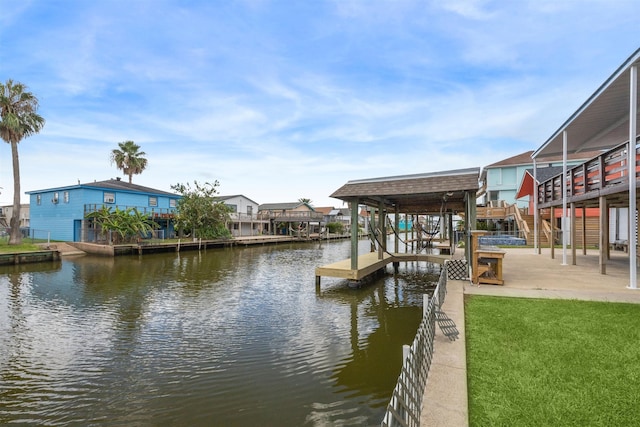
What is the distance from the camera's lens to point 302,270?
1912 cm

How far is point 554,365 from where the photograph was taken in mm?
3975

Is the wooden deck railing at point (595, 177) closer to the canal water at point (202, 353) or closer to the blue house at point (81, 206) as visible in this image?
the canal water at point (202, 353)

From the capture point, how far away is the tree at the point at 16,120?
2469cm

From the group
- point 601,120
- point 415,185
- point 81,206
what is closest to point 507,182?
point 601,120

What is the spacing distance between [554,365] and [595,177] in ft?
32.1

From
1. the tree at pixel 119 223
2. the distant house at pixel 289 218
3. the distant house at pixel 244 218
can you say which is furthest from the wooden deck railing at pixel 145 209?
the distant house at pixel 289 218

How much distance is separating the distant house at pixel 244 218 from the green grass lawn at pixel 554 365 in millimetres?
42158

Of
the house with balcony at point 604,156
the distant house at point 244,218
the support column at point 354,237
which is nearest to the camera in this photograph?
the house with balcony at point 604,156

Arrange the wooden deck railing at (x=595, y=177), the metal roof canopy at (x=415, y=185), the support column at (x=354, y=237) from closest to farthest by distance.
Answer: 1. the wooden deck railing at (x=595, y=177)
2. the metal roof canopy at (x=415, y=185)
3. the support column at (x=354, y=237)

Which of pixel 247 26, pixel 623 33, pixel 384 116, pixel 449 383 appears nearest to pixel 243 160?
pixel 384 116

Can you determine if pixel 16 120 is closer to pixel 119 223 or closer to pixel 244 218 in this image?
pixel 119 223

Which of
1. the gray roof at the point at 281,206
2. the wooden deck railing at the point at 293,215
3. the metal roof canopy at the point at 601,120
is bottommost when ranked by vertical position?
the wooden deck railing at the point at 293,215

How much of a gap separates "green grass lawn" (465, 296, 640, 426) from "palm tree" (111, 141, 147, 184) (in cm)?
4862

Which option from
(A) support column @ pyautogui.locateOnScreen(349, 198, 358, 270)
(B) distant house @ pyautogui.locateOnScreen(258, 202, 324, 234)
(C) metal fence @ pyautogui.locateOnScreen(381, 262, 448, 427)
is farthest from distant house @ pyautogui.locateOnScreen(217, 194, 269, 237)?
(C) metal fence @ pyautogui.locateOnScreen(381, 262, 448, 427)
